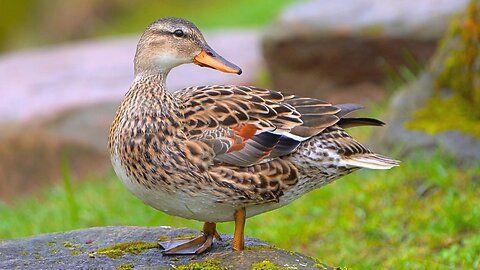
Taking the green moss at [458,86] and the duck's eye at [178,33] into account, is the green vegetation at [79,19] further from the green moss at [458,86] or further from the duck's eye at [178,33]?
the duck's eye at [178,33]

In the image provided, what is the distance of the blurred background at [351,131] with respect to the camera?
640cm

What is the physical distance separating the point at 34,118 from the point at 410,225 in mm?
5228

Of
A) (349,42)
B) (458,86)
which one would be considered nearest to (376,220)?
(458,86)

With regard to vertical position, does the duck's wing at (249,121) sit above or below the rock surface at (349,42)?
below

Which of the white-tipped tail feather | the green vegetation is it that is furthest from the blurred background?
the green vegetation

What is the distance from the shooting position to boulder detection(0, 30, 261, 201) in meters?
9.88

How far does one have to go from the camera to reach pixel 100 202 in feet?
26.9

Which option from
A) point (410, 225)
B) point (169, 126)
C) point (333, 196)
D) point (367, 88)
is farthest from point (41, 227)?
point (367, 88)

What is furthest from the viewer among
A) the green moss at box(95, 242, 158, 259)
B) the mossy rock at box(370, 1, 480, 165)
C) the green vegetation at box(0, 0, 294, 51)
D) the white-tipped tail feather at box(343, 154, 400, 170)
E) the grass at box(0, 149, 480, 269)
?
the green vegetation at box(0, 0, 294, 51)

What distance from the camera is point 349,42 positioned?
10.1 meters

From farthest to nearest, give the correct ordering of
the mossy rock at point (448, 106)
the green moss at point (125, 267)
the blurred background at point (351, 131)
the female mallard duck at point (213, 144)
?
the mossy rock at point (448, 106), the blurred background at point (351, 131), the female mallard duck at point (213, 144), the green moss at point (125, 267)

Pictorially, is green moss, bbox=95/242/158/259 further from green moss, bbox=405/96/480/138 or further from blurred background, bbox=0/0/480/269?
green moss, bbox=405/96/480/138

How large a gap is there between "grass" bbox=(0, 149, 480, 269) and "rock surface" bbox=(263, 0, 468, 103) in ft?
9.23

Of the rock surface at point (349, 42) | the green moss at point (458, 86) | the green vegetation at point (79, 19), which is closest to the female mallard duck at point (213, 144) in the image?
the green moss at point (458, 86)
